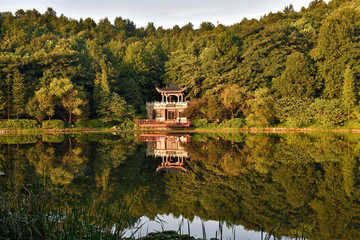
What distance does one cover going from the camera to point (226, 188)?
6.15 meters

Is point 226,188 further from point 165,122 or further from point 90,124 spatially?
point 90,124

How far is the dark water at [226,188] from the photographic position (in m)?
4.12

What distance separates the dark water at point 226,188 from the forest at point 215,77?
54.9 feet

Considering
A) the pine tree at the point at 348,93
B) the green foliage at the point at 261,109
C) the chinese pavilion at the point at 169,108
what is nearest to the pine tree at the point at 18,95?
the chinese pavilion at the point at 169,108

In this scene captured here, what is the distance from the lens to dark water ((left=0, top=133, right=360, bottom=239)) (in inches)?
162

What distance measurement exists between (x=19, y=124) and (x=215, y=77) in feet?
Answer: 65.3

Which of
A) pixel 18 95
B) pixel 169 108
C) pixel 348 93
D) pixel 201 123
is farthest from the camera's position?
pixel 169 108

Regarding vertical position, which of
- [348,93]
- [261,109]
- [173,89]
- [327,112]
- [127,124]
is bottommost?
[127,124]

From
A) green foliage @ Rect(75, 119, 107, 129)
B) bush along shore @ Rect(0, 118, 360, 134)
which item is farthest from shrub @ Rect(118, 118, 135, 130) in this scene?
green foliage @ Rect(75, 119, 107, 129)

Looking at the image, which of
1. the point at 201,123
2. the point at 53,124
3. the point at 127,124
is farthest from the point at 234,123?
the point at 53,124

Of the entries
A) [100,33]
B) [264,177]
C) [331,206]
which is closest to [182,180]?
[264,177]

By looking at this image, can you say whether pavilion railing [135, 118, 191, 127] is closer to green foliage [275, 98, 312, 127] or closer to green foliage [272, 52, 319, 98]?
green foliage [275, 98, 312, 127]

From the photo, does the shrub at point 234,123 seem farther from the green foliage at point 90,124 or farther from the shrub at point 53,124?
the shrub at point 53,124

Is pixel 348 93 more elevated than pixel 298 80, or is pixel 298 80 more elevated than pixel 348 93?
pixel 298 80
